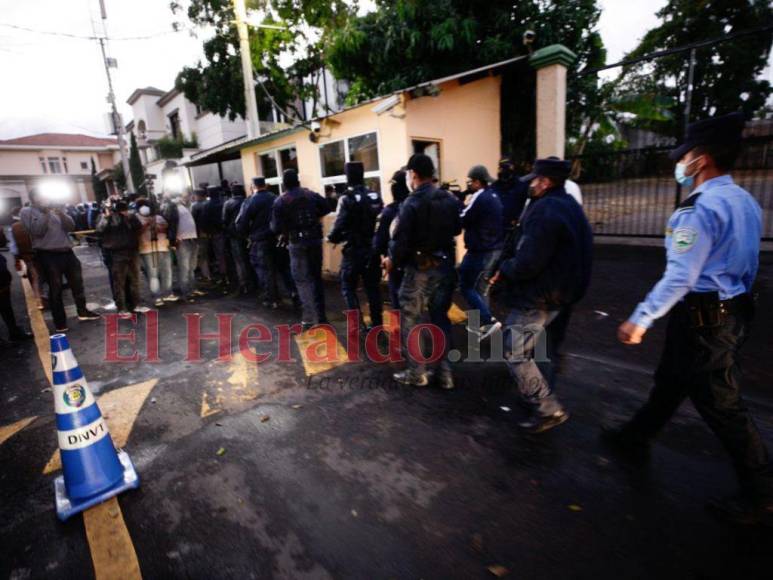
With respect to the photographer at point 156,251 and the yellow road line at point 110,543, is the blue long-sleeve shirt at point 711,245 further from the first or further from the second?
the photographer at point 156,251

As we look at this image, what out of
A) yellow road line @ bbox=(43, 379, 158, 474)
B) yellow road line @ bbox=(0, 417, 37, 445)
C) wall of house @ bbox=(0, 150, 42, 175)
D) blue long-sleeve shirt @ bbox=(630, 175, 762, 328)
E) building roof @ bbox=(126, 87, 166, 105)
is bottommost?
yellow road line @ bbox=(0, 417, 37, 445)

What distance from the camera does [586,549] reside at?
6.86 feet

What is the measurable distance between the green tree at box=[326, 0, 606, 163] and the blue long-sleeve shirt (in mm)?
6939

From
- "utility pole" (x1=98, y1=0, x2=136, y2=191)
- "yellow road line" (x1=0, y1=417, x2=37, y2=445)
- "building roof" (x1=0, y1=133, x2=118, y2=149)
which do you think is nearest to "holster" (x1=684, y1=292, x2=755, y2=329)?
"yellow road line" (x1=0, y1=417, x2=37, y2=445)

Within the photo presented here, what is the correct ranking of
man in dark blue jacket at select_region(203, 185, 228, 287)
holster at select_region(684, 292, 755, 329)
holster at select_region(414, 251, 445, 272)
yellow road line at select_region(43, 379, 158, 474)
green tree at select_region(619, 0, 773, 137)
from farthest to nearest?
green tree at select_region(619, 0, 773, 137)
man in dark blue jacket at select_region(203, 185, 228, 287)
holster at select_region(414, 251, 445, 272)
yellow road line at select_region(43, 379, 158, 474)
holster at select_region(684, 292, 755, 329)

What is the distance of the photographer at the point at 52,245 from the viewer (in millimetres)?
5828

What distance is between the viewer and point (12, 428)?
361 centimetres

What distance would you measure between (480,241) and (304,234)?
2.21 m

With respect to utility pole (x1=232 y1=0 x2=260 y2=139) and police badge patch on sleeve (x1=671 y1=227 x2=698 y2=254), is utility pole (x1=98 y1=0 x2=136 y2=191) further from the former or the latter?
police badge patch on sleeve (x1=671 y1=227 x2=698 y2=254)

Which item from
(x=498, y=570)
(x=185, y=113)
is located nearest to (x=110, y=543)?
(x=498, y=570)

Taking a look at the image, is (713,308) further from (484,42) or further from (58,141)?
(58,141)

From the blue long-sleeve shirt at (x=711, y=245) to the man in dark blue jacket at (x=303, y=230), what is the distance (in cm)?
415

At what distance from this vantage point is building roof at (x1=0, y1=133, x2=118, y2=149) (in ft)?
141

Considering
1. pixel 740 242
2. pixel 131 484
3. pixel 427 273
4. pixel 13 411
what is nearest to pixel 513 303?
pixel 427 273
